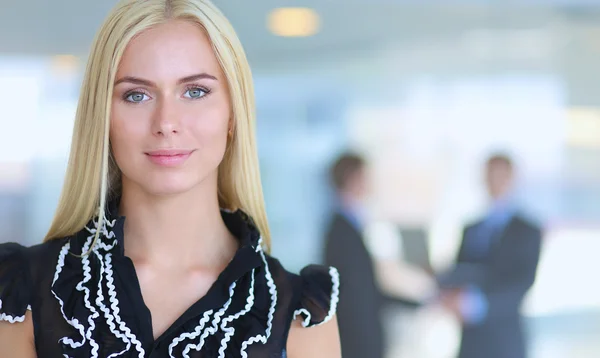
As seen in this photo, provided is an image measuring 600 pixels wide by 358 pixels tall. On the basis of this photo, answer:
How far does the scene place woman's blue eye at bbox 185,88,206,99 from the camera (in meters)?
1.50

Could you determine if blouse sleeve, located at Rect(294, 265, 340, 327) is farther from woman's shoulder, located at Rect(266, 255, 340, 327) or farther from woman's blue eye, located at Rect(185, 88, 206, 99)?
woman's blue eye, located at Rect(185, 88, 206, 99)

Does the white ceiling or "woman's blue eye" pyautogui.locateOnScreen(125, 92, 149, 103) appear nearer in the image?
"woman's blue eye" pyautogui.locateOnScreen(125, 92, 149, 103)

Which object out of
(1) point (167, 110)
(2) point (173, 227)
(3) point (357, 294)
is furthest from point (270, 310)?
(3) point (357, 294)

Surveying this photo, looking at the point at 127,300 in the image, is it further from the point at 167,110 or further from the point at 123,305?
the point at 167,110

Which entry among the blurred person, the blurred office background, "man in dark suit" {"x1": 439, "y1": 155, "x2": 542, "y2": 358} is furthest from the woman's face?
"man in dark suit" {"x1": 439, "y1": 155, "x2": 542, "y2": 358}

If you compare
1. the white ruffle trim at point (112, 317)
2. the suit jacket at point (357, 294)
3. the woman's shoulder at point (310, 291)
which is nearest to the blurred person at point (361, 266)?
the suit jacket at point (357, 294)

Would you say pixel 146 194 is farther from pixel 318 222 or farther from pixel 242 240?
pixel 318 222

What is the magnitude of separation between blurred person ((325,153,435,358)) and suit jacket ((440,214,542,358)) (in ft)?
0.69

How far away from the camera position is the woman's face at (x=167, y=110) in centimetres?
145

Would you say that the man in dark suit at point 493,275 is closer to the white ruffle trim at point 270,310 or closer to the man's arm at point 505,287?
the man's arm at point 505,287

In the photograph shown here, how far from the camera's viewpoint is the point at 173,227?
156 centimetres

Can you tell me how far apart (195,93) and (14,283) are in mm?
428

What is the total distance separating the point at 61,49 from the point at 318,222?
151 cm

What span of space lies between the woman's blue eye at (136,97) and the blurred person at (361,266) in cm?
288
